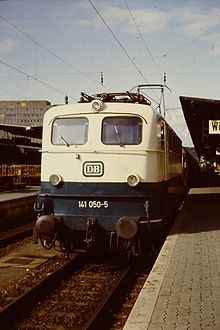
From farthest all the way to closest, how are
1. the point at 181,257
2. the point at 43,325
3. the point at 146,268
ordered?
1. the point at 146,268
2. the point at 181,257
3. the point at 43,325

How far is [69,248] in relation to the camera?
9.05 m

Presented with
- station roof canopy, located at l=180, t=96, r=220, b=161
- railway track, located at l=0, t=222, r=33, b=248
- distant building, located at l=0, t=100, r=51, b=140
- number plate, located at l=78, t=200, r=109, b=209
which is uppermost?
distant building, located at l=0, t=100, r=51, b=140

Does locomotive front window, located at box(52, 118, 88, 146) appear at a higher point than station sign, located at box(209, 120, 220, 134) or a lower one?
lower

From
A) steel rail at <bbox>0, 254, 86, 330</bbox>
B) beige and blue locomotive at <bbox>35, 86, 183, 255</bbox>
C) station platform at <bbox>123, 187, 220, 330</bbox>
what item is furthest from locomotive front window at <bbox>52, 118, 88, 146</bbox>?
station platform at <bbox>123, 187, 220, 330</bbox>

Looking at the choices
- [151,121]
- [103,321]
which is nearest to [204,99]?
[151,121]

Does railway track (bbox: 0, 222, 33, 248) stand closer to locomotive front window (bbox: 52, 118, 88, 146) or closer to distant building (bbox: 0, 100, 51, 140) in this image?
locomotive front window (bbox: 52, 118, 88, 146)

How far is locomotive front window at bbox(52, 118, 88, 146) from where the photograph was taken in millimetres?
8953

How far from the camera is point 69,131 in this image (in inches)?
357

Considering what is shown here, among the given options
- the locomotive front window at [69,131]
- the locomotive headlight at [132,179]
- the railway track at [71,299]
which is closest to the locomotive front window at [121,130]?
the locomotive front window at [69,131]

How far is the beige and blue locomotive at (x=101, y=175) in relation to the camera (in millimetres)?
8453

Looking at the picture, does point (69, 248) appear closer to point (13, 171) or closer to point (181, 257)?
point (181, 257)

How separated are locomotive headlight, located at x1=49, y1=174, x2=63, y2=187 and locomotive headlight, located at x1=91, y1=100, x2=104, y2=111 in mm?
1474

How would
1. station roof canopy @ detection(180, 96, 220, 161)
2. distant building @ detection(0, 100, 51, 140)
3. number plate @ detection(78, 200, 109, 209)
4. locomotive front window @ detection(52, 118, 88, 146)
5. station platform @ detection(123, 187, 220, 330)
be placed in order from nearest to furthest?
station platform @ detection(123, 187, 220, 330), number plate @ detection(78, 200, 109, 209), locomotive front window @ detection(52, 118, 88, 146), station roof canopy @ detection(180, 96, 220, 161), distant building @ detection(0, 100, 51, 140)

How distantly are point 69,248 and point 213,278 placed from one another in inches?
137
